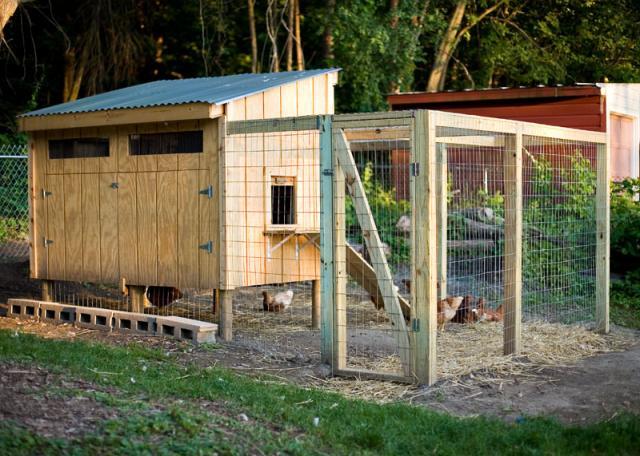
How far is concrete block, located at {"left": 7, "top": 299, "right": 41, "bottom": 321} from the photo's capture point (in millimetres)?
10180

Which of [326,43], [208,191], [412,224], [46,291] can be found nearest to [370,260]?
[208,191]

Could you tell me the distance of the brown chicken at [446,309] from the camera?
31.9 ft

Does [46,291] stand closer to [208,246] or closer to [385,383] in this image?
[208,246]

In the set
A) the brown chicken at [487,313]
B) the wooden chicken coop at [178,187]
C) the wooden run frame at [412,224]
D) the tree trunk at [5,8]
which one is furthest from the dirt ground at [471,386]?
the tree trunk at [5,8]

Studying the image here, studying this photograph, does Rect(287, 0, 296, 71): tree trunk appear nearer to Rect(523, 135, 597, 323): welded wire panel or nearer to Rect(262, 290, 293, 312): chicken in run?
Rect(262, 290, 293, 312): chicken in run

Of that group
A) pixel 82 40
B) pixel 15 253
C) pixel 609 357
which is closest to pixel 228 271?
pixel 609 357

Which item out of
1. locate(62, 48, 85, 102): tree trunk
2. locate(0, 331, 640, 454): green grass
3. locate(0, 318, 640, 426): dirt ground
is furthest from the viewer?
locate(62, 48, 85, 102): tree trunk

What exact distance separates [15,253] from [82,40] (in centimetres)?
659

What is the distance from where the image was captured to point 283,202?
981cm

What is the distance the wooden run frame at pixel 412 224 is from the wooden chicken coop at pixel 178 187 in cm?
57

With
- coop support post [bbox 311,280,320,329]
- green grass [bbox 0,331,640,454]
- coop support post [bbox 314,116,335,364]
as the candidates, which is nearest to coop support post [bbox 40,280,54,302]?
coop support post [bbox 311,280,320,329]

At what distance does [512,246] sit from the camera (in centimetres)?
841

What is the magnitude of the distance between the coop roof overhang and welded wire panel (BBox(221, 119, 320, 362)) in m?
0.44

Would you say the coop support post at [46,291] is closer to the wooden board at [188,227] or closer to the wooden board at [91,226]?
the wooden board at [91,226]
